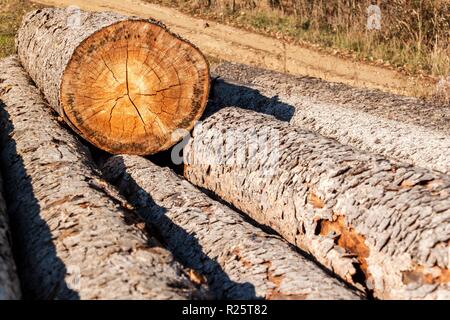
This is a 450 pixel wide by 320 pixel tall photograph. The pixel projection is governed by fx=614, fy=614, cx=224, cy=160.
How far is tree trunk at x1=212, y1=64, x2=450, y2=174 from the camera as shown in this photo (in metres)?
5.19

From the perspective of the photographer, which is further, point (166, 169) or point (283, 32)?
point (283, 32)

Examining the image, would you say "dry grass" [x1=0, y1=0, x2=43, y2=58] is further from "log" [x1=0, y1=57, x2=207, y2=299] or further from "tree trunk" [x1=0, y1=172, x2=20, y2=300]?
"tree trunk" [x1=0, y1=172, x2=20, y2=300]

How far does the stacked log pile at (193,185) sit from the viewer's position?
10.4 ft

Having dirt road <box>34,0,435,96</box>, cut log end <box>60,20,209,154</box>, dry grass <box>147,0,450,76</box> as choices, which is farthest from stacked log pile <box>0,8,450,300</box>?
dry grass <box>147,0,450,76</box>

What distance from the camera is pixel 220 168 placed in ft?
16.7

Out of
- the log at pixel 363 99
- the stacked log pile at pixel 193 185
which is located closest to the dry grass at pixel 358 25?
the log at pixel 363 99

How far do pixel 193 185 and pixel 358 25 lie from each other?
26.6ft

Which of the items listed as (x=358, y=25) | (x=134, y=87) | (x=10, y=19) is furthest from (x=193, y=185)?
(x=10, y=19)

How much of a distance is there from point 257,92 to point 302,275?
397 cm

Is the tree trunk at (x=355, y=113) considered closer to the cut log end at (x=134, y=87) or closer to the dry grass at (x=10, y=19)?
the cut log end at (x=134, y=87)

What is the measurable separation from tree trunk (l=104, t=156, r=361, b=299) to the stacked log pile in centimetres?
1

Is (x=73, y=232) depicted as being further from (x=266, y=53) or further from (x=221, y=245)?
(x=266, y=53)
